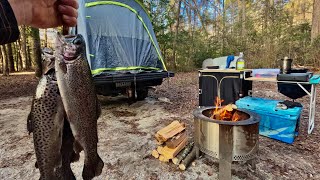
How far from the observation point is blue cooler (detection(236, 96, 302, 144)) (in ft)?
10.2

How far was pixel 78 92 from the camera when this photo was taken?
98cm

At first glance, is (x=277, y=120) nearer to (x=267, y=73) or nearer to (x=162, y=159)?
(x=267, y=73)

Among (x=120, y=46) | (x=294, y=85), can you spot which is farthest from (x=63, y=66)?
(x=120, y=46)

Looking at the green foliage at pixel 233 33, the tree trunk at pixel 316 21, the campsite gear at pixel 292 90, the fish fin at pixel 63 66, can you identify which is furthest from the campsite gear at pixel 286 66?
the tree trunk at pixel 316 21

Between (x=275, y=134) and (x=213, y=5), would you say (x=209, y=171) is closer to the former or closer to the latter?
(x=275, y=134)

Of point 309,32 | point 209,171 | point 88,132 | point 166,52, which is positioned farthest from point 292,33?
point 88,132

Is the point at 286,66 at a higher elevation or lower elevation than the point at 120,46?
lower

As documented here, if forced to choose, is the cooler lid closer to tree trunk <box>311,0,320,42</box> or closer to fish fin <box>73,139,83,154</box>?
fish fin <box>73,139,83,154</box>

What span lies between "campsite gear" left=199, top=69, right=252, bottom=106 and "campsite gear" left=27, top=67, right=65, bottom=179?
373 cm

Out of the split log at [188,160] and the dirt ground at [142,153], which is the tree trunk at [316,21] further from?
the split log at [188,160]

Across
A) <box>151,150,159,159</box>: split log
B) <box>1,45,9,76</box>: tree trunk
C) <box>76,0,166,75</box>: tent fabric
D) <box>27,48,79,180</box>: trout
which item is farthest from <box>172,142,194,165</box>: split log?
<box>1,45,9,76</box>: tree trunk

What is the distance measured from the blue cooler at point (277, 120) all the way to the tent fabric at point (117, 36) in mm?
2951

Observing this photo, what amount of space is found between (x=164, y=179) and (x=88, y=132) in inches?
64.9

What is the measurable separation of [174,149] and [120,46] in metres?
3.27
